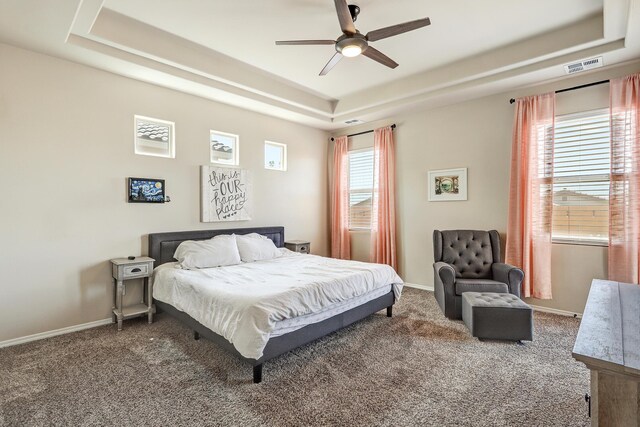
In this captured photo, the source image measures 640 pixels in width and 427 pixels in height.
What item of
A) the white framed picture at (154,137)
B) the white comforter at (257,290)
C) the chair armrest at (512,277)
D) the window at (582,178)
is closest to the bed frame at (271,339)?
the white comforter at (257,290)

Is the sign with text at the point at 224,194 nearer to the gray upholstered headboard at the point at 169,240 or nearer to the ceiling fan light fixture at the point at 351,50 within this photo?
the gray upholstered headboard at the point at 169,240

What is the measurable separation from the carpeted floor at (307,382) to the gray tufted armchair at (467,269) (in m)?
0.48

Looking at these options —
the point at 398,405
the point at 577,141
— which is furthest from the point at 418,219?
the point at 398,405

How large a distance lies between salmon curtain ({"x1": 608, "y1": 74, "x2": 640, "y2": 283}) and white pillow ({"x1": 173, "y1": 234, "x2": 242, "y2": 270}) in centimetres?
448

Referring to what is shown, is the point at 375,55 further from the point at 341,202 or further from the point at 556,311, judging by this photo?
the point at 556,311

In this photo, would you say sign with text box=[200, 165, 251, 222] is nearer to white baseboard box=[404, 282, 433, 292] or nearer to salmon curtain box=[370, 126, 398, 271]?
salmon curtain box=[370, 126, 398, 271]

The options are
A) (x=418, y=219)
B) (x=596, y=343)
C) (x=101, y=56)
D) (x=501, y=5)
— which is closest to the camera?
(x=596, y=343)

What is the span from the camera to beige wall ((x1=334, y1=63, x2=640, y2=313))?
371 cm

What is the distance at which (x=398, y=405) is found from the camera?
2.07m

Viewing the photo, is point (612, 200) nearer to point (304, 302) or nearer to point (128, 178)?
point (304, 302)

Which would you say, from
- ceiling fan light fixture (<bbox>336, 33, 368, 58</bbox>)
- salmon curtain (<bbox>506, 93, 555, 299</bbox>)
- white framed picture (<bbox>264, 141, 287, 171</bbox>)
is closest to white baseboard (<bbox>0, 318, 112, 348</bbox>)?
white framed picture (<bbox>264, 141, 287, 171</bbox>)

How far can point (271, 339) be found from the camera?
2.38 metres

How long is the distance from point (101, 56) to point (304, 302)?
3.30 metres

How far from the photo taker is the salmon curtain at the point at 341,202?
6008 mm
